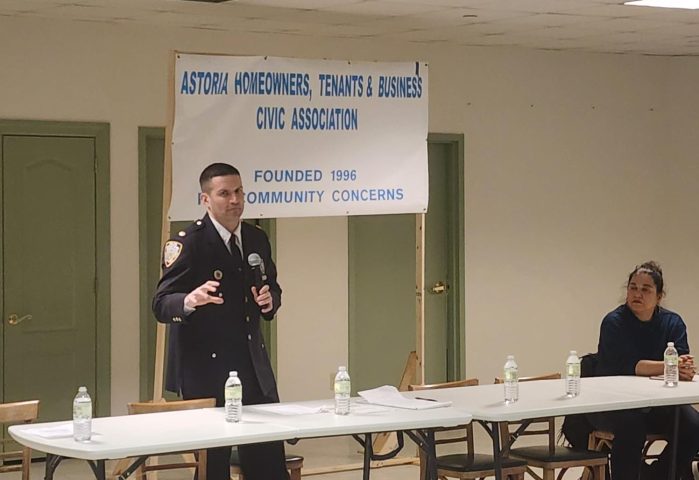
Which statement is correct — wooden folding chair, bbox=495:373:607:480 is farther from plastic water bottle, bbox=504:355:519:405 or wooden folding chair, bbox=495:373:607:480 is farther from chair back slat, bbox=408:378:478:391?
chair back slat, bbox=408:378:478:391

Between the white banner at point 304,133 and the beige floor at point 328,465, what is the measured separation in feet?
5.45

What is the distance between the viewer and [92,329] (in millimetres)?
7980

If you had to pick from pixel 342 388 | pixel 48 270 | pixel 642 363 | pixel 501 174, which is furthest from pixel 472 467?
pixel 501 174

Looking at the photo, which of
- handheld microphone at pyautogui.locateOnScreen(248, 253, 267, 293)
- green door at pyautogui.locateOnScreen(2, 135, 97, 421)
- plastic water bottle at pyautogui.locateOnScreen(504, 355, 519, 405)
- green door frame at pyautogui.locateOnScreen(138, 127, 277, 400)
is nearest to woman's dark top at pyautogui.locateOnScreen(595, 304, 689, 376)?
plastic water bottle at pyautogui.locateOnScreen(504, 355, 519, 405)

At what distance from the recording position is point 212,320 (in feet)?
18.0

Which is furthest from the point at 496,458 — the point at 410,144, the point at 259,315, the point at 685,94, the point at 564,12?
the point at 685,94

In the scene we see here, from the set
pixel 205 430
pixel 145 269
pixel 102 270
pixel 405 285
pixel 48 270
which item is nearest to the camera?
pixel 205 430

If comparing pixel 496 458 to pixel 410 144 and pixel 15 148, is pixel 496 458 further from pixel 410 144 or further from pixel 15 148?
pixel 15 148

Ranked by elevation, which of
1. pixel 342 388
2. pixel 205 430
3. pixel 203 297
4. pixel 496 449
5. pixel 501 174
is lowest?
pixel 496 449

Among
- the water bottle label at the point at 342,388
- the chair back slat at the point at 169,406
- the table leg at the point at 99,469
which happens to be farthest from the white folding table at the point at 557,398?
the table leg at the point at 99,469

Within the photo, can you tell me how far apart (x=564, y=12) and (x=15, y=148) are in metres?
3.42

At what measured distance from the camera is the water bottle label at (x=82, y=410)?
4.55m

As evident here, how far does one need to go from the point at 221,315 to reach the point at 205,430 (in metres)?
0.85

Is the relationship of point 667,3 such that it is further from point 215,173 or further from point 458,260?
point 215,173
